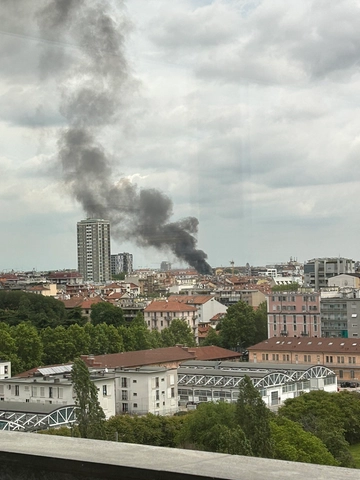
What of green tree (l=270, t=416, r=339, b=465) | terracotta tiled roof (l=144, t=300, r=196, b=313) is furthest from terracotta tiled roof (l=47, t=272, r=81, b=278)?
green tree (l=270, t=416, r=339, b=465)

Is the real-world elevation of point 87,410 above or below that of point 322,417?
above

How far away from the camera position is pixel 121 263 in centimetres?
1975

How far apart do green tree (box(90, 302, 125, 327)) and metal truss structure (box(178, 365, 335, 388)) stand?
503cm

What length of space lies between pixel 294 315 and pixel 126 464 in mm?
9842

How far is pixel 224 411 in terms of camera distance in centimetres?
457

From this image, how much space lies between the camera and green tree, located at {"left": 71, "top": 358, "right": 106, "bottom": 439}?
3637 mm

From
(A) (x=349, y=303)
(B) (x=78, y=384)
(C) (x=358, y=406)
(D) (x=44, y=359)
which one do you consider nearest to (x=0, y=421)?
(B) (x=78, y=384)

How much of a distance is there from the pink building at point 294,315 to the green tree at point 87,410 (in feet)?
19.9

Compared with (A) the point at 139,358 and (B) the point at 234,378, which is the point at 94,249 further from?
(B) the point at 234,378

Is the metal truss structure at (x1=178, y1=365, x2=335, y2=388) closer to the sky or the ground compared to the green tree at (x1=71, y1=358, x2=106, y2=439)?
closer to the ground

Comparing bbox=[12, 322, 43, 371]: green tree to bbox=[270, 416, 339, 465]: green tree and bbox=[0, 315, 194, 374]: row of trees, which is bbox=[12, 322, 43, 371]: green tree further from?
bbox=[270, 416, 339, 465]: green tree

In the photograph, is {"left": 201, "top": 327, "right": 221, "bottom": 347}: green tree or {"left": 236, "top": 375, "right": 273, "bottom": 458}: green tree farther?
{"left": 201, "top": 327, "right": 221, "bottom": 347}: green tree

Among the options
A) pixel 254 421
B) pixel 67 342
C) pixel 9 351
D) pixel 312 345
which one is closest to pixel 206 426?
pixel 254 421

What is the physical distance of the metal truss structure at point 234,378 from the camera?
20.2 ft
